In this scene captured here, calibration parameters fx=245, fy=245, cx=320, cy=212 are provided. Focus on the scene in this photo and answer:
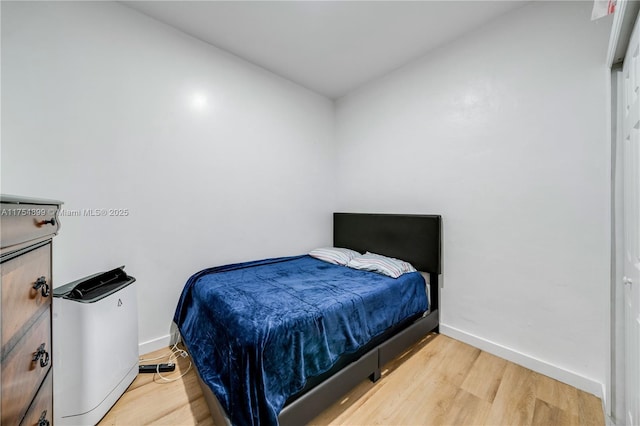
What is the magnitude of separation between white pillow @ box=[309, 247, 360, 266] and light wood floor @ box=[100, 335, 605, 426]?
3.51 feet

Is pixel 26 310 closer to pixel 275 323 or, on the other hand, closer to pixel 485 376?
pixel 275 323

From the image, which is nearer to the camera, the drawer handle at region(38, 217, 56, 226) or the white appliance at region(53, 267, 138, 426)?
the drawer handle at region(38, 217, 56, 226)

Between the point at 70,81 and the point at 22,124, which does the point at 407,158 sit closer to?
the point at 70,81

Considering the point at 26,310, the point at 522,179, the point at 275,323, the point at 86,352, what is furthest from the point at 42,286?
the point at 522,179

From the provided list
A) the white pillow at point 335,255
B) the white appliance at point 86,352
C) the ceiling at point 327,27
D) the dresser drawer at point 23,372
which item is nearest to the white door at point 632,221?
Result: the ceiling at point 327,27

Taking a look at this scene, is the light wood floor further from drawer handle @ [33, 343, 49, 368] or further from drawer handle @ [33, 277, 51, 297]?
drawer handle @ [33, 277, 51, 297]

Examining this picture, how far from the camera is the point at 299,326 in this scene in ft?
4.38

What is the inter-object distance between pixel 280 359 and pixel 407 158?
2.26 metres

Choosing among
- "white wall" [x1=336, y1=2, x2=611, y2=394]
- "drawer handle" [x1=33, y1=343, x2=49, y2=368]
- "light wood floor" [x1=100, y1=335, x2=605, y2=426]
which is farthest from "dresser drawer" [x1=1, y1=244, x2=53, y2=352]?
"white wall" [x1=336, y1=2, x2=611, y2=394]

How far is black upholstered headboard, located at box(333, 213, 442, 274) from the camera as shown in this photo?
7.59 feet

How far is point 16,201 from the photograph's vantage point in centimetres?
71

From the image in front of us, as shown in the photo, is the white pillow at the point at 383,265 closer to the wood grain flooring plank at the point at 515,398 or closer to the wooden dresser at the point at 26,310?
the wood grain flooring plank at the point at 515,398

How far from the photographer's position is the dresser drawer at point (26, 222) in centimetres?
68

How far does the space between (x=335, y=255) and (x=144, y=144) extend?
2075 millimetres
